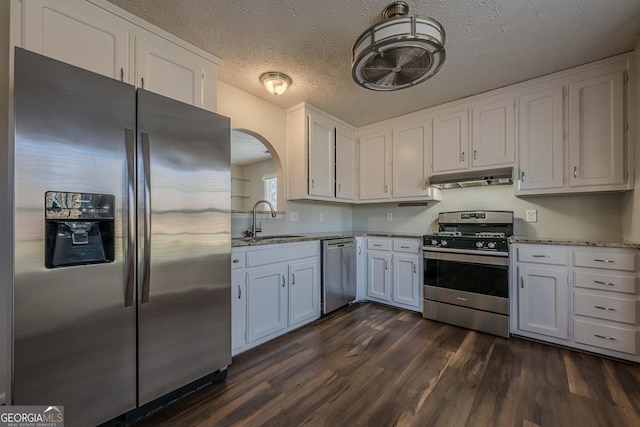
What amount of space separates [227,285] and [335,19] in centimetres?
192

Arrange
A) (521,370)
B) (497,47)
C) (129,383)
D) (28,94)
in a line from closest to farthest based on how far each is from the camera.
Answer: (28,94), (129,383), (521,370), (497,47)

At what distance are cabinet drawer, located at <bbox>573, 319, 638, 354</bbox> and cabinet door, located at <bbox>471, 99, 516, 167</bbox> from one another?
150 cm

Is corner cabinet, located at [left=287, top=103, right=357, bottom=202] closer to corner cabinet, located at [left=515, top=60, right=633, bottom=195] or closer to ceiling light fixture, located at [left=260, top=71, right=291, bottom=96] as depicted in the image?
ceiling light fixture, located at [left=260, top=71, right=291, bottom=96]

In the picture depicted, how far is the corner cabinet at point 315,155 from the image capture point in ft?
9.90

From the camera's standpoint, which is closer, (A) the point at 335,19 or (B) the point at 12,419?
(B) the point at 12,419

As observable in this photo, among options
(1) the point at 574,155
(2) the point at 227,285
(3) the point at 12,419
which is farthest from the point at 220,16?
(1) the point at 574,155

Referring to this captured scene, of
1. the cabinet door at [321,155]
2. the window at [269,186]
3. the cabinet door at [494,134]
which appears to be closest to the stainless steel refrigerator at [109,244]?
the cabinet door at [321,155]

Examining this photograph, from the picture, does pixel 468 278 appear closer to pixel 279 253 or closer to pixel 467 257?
pixel 467 257

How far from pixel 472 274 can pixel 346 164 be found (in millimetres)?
2005

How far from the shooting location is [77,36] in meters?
1.48

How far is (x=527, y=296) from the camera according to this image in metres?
2.31

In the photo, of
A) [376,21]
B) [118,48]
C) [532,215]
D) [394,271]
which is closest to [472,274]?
[394,271]

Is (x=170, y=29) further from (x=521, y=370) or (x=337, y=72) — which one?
(x=521, y=370)

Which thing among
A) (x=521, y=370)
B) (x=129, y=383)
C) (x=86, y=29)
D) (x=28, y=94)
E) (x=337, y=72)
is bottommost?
(x=521, y=370)
